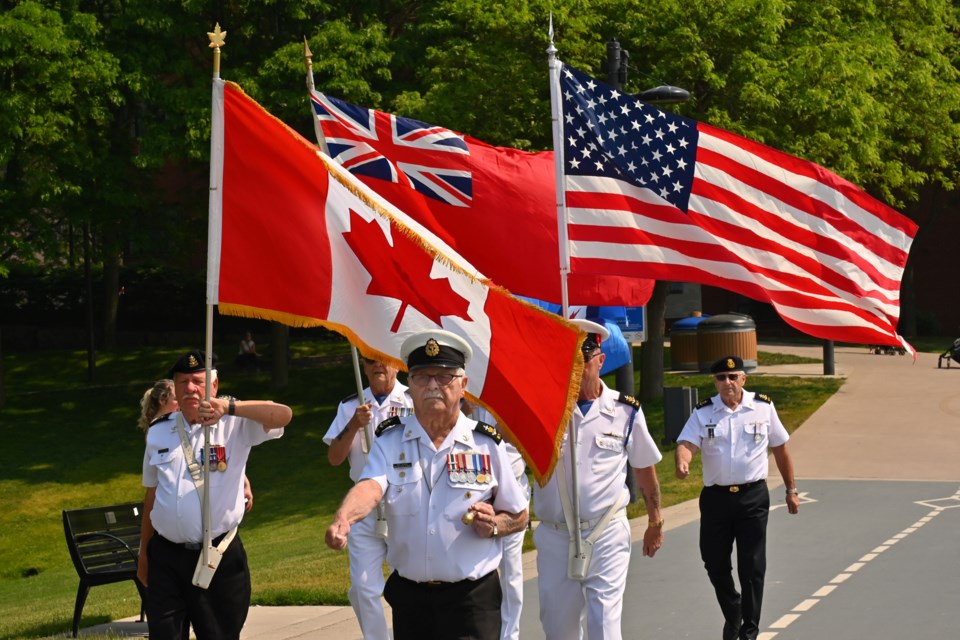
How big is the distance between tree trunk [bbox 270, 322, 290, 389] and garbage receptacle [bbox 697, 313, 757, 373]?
9.05 m

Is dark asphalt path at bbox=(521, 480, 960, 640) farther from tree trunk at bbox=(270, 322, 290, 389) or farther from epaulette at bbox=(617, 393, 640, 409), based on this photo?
tree trunk at bbox=(270, 322, 290, 389)

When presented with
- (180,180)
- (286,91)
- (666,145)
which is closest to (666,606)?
(666,145)

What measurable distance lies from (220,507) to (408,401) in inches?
85.7

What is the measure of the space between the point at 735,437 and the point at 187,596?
4550mm

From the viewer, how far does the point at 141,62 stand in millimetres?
29328

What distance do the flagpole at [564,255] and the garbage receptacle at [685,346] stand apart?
78.4 feet

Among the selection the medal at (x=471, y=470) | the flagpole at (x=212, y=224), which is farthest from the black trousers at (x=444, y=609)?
the flagpole at (x=212, y=224)

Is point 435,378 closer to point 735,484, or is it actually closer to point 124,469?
point 735,484

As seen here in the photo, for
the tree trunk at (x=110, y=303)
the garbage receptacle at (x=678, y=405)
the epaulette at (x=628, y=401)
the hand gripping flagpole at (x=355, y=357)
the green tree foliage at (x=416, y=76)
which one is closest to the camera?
the epaulette at (x=628, y=401)

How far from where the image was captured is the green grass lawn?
13.4 m

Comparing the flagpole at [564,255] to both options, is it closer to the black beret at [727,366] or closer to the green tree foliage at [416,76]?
the black beret at [727,366]

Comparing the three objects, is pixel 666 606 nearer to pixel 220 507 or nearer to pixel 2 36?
pixel 220 507

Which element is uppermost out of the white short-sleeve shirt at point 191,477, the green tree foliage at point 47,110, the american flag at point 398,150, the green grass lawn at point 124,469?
the green tree foliage at point 47,110

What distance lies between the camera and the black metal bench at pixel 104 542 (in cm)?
1147
